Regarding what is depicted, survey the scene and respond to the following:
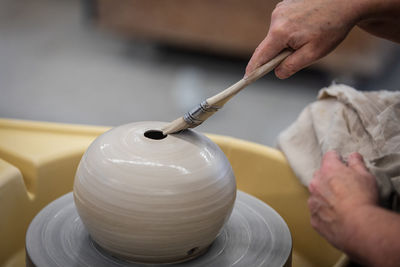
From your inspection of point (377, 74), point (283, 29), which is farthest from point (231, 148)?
point (377, 74)

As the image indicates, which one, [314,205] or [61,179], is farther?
[61,179]

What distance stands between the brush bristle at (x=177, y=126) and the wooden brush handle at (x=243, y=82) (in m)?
0.05

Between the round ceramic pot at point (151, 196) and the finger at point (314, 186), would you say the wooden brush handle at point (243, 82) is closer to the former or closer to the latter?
the round ceramic pot at point (151, 196)

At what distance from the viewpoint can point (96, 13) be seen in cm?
298

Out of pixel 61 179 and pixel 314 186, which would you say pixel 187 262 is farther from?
pixel 61 179

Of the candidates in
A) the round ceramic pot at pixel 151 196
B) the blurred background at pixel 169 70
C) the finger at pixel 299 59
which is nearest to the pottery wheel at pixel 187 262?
the round ceramic pot at pixel 151 196

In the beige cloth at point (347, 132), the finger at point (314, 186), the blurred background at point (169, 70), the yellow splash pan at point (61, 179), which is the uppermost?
the finger at point (314, 186)

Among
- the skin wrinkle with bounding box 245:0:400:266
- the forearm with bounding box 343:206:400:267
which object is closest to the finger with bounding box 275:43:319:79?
the skin wrinkle with bounding box 245:0:400:266

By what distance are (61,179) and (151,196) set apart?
427 millimetres

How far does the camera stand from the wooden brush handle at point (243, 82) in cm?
71

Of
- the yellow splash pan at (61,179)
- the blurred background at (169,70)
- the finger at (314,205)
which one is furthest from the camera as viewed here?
A: the blurred background at (169,70)

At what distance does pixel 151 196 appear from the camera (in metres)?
0.65

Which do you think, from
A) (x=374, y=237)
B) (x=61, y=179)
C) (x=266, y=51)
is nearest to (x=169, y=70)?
(x=61, y=179)

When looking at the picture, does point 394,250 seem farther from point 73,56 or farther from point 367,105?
point 73,56
